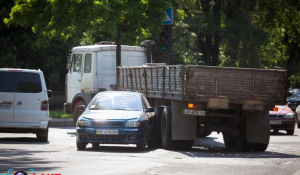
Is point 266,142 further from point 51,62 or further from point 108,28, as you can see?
point 51,62

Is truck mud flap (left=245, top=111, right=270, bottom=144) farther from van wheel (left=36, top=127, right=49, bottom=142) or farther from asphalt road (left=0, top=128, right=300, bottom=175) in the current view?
van wheel (left=36, top=127, right=49, bottom=142)

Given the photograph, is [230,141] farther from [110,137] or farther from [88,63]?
[88,63]

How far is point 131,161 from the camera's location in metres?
13.4

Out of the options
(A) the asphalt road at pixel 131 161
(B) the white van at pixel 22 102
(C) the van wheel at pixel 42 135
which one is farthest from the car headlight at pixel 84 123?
(C) the van wheel at pixel 42 135

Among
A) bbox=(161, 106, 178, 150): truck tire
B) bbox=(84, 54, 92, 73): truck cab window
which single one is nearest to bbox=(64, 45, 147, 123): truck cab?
bbox=(84, 54, 92, 73): truck cab window

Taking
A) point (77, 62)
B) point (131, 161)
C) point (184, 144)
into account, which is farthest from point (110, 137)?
point (77, 62)

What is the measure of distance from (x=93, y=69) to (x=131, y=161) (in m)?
11.0

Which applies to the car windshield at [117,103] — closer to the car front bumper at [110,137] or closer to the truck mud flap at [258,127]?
the car front bumper at [110,137]

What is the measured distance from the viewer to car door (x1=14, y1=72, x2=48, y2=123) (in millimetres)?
18531

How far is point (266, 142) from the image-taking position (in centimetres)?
A: 1761

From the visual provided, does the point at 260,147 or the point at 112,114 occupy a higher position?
the point at 112,114

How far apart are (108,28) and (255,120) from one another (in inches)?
428

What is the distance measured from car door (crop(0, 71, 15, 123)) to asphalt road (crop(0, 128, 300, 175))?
2.14 feet

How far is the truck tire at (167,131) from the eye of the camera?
A: 57.1ft
